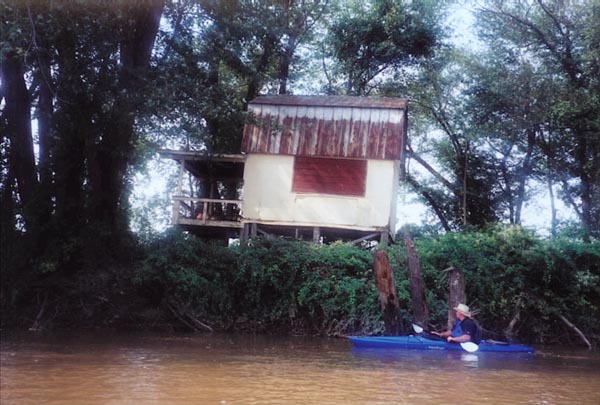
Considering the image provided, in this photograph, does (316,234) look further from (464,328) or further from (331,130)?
(464,328)

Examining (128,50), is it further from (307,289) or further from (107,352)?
(107,352)

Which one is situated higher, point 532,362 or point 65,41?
point 65,41

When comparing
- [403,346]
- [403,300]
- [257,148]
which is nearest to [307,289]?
[403,300]

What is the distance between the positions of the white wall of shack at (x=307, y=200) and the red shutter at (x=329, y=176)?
0.17 m

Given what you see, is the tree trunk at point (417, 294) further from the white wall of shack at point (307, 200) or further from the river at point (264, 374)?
the white wall of shack at point (307, 200)

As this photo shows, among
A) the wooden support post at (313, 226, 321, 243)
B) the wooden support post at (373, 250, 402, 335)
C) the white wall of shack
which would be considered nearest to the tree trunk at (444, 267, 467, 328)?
the wooden support post at (373, 250, 402, 335)

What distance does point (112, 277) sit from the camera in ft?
51.3

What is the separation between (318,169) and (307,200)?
3.60 feet

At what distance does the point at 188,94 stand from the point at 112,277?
16.6 ft

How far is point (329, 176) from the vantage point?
65.5 ft

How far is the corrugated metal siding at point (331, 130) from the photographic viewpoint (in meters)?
19.8

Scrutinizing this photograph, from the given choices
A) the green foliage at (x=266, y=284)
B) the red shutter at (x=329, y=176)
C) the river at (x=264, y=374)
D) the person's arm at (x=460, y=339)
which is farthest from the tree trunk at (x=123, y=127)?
the person's arm at (x=460, y=339)

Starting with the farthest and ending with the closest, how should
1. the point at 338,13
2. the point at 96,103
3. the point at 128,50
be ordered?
1. the point at 338,13
2. the point at 128,50
3. the point at 96,103

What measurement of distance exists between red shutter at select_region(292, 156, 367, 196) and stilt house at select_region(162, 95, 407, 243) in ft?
0.11
